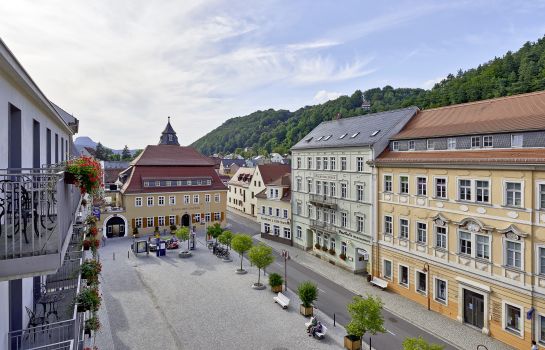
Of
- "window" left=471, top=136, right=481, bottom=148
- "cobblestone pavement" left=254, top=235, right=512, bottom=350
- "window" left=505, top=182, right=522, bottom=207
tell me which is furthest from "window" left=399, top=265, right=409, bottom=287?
"window" left=471, top=136, right=481, bottom=148

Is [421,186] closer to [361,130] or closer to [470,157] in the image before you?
[470,157]

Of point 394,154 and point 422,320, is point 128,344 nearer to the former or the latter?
point 422,320

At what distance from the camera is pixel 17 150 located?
323 inches

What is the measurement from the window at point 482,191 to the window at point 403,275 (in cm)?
832

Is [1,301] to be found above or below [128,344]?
above

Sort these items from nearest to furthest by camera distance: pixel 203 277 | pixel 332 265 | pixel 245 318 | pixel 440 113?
pixel 245 318
pixel 440 113
pixel 203 277
pixel 332 265

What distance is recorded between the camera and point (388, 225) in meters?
29.4

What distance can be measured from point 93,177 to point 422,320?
2284 centimetres

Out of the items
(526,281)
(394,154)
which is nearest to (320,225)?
(394,154)

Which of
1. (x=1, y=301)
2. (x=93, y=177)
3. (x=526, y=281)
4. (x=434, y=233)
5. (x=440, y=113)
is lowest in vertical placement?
(x=526, y=281)

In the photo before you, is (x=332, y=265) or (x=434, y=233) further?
(x=332, y=265)

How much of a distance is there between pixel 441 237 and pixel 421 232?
1763mm

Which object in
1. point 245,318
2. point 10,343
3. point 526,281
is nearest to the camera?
point 10,343

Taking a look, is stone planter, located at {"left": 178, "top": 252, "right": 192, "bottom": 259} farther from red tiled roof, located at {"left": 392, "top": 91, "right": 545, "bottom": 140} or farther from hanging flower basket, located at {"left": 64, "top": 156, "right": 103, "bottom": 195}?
hanging flower basket, located at {"left": 64, "top": 156, "right": 103, "bottom": 195}
